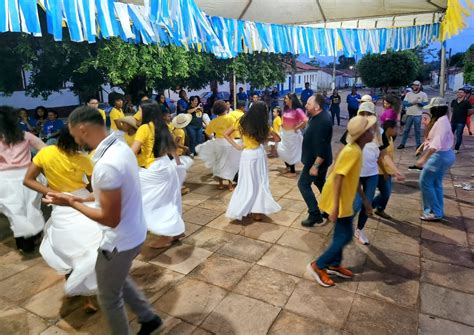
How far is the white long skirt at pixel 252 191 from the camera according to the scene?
4.82 metres

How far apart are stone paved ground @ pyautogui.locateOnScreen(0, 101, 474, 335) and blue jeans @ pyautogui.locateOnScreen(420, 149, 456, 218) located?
250 millimetres

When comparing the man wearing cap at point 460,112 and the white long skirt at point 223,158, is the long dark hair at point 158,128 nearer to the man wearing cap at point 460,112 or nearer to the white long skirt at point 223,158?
the white long skirt at point 223,158

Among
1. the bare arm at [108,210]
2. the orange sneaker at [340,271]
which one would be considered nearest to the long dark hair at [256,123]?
the orange sneaker at [340,271]

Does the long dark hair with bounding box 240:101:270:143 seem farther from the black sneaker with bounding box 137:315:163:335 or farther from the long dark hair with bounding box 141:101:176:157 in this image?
the black sneaker with bounding box 137:315:163:335

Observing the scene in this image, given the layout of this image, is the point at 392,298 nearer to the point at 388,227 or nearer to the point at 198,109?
the point at 388,227

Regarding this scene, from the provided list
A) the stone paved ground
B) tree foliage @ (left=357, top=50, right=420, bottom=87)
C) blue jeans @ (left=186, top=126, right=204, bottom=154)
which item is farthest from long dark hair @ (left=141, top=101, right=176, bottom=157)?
tree foliage @ (left=357, top=50, right=420, bottom=87)

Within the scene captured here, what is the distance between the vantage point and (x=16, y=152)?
4.06 metres

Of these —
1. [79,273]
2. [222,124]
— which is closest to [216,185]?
[222,124]

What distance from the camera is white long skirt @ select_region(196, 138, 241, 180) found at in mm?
6457

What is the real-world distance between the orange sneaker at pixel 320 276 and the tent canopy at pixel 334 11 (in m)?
4.89

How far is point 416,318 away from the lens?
2891 mm

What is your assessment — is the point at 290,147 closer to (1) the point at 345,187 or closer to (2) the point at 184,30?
(2) the point at 184,30

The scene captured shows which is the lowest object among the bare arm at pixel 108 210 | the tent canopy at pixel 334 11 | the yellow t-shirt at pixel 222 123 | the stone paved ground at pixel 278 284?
the stone paved ground at pixel 278 284

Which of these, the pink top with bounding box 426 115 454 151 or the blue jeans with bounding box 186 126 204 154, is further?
the blue jeans with bounding box 186 126 204 154
